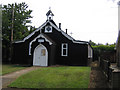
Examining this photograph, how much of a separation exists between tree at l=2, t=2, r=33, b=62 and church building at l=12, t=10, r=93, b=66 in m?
3.78

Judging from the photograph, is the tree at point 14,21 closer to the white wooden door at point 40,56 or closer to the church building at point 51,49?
the church building at point 51,49

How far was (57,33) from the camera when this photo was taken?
20906mm

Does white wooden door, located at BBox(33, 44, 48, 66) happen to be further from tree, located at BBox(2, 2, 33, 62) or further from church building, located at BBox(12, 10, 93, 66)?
tree, located at BBox(2, 2, 33, 62)

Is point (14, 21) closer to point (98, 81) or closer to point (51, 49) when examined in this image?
point (51, 49)

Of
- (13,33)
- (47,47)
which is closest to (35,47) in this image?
(47,47)

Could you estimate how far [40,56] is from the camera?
1889cm

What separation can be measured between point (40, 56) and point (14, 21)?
10.2 meters

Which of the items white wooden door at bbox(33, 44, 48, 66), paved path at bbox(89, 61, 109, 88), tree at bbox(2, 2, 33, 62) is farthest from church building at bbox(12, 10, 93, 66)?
paved path at bbox(89, 61, 109, 88)

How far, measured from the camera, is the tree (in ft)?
80.1

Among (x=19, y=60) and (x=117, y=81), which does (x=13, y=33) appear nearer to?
(x=19, y=60)

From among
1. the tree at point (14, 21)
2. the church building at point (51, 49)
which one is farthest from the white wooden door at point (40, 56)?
the tree at point (14, 21)

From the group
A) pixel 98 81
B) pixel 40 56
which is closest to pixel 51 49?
pixel 40 56

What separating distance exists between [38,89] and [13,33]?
19.6 meters

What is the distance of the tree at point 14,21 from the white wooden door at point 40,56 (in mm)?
7925
